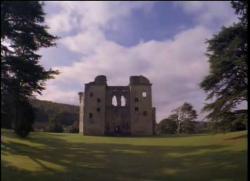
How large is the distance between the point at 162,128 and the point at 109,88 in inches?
359

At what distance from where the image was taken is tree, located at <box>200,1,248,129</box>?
24047 mm

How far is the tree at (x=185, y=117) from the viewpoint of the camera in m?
43.1

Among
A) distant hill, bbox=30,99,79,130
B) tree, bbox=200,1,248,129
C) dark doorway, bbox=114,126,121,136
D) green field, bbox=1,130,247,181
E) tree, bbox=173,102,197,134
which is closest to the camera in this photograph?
green field, bbox=1,130,247,181

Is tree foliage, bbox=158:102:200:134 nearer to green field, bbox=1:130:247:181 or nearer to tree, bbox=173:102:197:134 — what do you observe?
tree, bbox=173:102:197:134

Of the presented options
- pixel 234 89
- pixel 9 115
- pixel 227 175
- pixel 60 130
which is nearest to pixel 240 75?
pixel 234 89

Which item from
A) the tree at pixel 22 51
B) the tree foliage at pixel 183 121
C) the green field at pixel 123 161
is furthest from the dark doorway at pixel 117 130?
the tree at pixel 22 51

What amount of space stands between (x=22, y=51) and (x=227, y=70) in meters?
12.8

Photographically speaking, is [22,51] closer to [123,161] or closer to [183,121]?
[123,161]

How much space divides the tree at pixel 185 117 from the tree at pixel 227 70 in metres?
16.2

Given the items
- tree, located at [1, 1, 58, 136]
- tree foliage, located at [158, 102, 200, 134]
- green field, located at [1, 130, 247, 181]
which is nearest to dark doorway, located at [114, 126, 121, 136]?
tree foliage, located at [158, 102, 200, 134]

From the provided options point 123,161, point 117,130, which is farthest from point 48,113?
point 123,161

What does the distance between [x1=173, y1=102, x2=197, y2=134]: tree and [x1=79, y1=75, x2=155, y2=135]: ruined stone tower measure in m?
6.10

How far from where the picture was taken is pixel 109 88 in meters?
53.2

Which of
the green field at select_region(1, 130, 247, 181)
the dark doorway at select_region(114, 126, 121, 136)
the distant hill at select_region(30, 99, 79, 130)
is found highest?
the distant hill at select_region(30, 99, 79, 130)
